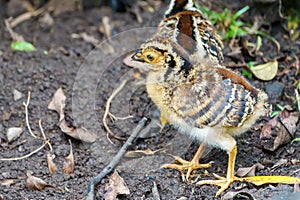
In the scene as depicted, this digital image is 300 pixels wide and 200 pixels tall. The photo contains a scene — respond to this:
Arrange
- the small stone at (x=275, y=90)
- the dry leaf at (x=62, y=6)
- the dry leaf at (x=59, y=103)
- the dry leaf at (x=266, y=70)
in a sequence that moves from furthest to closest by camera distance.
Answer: the dry leaf at (x=62, y=6) → the dry leaf at (x=266, y=70) → the small stone at (x=275, y=90) → the dry leaf at (x=59, y=103)

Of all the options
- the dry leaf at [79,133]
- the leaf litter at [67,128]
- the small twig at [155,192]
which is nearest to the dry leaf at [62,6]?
the leaf litter at [67,128]

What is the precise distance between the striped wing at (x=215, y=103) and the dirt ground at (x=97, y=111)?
48 centimetres

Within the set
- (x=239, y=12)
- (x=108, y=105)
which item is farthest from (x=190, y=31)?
(x=239, y=12)

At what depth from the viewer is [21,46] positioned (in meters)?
5.68

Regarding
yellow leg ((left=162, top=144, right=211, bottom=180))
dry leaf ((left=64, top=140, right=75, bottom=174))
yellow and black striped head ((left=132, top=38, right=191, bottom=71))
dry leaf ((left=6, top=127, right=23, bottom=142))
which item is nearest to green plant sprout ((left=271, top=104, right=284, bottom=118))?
yellow leg ((left=162, top=144, right=211, bottom=180))

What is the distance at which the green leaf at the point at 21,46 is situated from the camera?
5.66m

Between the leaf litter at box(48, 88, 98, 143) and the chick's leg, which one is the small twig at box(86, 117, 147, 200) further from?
the chick's leg

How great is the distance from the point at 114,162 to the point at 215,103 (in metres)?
0.91

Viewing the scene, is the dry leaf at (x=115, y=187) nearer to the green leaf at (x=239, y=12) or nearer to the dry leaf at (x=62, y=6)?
the green leaf at (x=239, y=12)

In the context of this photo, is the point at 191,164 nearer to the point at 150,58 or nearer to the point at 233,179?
the point at 233,179

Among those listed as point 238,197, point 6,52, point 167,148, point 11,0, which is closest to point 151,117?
point 167,148

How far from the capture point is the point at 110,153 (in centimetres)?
450

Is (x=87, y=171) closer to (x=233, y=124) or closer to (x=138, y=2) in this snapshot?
(x=233, y=124)

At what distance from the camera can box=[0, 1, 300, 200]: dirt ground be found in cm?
411
